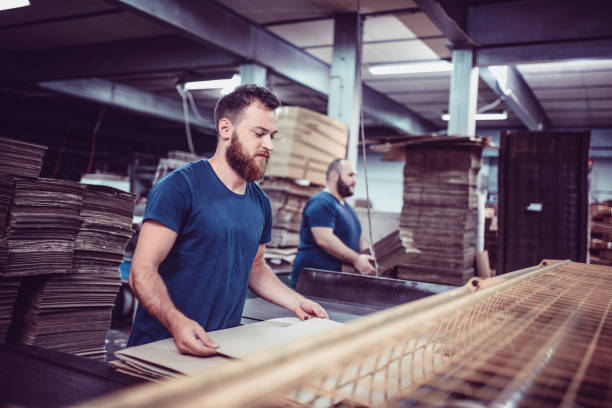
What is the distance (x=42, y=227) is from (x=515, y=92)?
829 centimetres

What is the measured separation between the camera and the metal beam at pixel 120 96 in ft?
34.4

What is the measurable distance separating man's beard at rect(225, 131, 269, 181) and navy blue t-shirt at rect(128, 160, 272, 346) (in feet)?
0.32

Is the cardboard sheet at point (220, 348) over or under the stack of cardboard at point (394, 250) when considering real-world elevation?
under

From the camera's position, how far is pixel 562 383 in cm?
78

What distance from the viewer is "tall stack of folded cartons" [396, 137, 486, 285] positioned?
15.1 feet

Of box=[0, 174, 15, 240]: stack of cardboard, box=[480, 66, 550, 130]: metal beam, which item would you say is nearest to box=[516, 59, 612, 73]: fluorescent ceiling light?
box=[480, 66, 550, 130]: metal beam

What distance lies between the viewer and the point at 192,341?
4.24ft

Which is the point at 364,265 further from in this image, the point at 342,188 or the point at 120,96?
the point at 120,96

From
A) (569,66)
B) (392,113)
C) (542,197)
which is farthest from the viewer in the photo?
(392,113)

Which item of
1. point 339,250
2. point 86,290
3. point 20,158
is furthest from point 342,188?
point 20,158

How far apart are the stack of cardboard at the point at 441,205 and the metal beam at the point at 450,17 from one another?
1265mm

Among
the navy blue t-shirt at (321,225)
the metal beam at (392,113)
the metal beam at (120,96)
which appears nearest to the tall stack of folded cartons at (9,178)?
the navy blue t-shirt at (321,225)

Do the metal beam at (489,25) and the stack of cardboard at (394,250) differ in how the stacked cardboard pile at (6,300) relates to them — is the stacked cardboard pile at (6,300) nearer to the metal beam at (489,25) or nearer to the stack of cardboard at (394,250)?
the stack of cardboard at (394,250)

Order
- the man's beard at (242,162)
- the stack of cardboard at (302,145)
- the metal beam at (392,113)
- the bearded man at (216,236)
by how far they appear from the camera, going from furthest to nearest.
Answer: the metal beam at (392,113), the stack of cardboard at (302,145), the man's beard at (242,162), the bearded man at (216,236)
